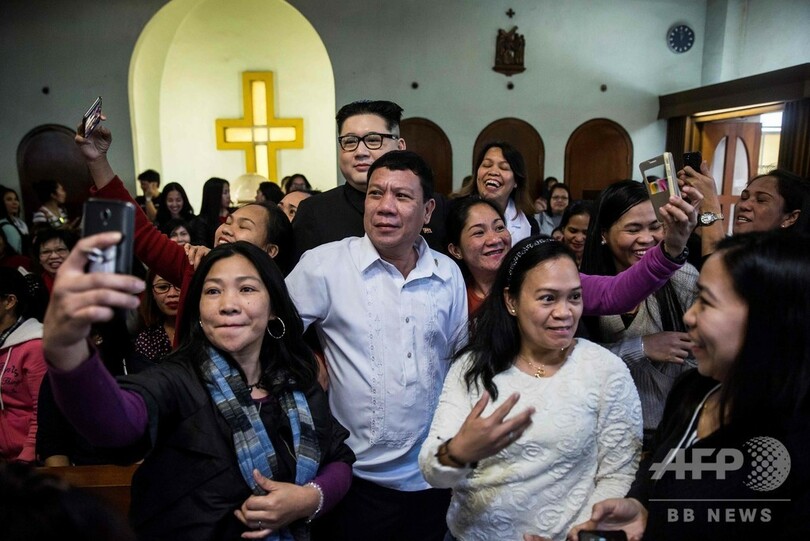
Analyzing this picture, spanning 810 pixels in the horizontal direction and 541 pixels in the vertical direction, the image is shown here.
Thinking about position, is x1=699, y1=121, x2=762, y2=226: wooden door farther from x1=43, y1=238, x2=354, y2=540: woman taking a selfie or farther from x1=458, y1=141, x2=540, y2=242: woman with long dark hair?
x1=43, y1=238, x2=354, y2=540: woman taking a selfie

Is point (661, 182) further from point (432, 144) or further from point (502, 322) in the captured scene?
point (432, 144)

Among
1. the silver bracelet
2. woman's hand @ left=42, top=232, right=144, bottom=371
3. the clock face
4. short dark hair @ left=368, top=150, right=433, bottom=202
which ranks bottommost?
the silver bracelet

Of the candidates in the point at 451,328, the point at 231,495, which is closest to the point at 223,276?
the point at 231,495

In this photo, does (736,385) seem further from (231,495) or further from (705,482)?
(231,495)

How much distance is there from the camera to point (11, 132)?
682cm

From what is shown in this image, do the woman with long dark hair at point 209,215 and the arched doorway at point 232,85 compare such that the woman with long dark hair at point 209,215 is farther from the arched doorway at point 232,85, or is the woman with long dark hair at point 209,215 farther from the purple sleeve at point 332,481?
the arched doorway at point 232,85

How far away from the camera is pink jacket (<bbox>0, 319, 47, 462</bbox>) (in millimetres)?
2318

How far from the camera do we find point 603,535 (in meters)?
1.16

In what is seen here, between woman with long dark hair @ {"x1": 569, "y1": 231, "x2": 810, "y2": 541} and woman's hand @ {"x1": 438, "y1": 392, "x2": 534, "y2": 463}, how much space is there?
281 millimetres

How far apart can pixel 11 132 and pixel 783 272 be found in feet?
26.6

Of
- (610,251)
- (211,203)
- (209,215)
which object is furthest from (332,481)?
(211,203)

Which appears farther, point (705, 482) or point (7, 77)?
point (7, 77)

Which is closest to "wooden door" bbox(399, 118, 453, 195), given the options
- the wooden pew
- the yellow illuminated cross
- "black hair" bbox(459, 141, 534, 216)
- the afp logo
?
the yellow illuminated cross

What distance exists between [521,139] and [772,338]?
6.99m
